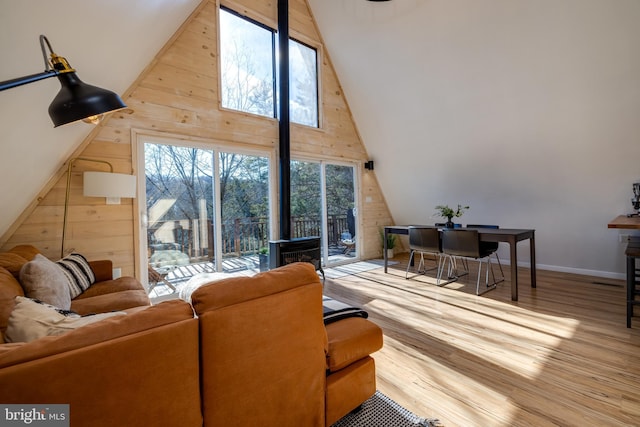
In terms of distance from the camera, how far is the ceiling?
2.11 meters

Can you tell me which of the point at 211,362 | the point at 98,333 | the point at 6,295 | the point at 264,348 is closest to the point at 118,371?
the point at 98,333

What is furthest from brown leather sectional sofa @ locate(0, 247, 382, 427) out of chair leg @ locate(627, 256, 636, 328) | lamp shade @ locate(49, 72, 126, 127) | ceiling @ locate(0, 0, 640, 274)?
chair leg @ locate(627, 256, 636, 328)

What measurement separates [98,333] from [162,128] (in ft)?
10.5

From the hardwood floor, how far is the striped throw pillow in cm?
250

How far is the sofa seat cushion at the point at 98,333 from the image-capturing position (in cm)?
73

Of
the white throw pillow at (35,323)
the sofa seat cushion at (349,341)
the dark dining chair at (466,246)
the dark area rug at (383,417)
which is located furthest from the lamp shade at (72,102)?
the dark dining chair at (466,246)

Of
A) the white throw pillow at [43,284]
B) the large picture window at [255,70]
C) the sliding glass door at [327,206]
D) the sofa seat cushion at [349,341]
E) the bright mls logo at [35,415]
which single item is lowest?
the sofa seat cushion at [349,341]

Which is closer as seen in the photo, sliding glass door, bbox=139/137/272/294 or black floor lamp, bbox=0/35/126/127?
black floor lamp, bbox=0/35/126/127

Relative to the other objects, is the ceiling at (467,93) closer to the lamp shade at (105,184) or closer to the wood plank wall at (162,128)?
the wood plank wall at (162,128)

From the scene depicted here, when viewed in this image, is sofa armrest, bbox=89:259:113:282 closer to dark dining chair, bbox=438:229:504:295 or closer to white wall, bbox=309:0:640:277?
dark dining chair, bbox=438:229:504:295

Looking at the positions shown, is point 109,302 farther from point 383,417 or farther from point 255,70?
point 255,70

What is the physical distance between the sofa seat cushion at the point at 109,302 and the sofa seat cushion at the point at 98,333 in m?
1.43

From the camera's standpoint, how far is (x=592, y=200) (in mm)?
3686

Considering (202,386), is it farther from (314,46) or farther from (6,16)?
(314,46)
